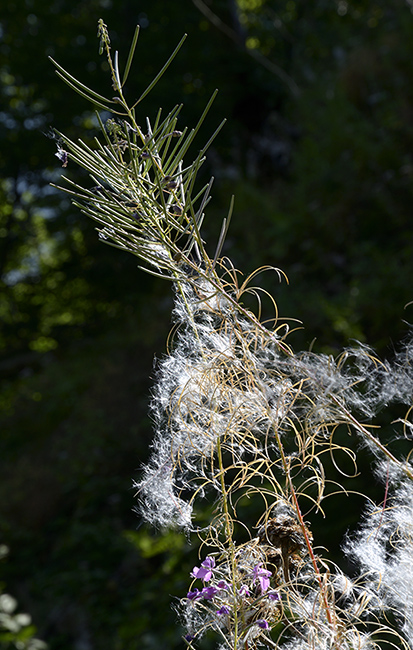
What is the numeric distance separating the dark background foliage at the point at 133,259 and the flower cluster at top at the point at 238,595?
1794 millimetres

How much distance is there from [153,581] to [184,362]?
2.76 meters

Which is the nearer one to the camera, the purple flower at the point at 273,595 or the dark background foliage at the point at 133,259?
the purple flower at the point at 273,595

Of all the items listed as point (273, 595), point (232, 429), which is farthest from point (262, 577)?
point (232, 429)

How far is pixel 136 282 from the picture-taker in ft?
21.5

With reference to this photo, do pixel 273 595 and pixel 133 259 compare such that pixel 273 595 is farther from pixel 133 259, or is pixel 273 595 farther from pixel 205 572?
pixel 133 259

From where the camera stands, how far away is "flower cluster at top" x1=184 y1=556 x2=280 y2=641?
2.01 feet

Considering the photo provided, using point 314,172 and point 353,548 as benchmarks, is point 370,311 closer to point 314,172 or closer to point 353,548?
point 314,172

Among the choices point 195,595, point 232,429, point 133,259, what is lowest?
point 133,259

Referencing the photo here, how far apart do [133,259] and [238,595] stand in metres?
5.80

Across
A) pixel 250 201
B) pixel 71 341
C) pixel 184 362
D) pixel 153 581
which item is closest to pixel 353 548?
pixel 184 362

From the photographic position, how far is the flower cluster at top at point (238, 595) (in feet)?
2.01

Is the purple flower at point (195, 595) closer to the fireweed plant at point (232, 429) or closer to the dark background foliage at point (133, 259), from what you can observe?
the fireweed plant at point (232, 429)

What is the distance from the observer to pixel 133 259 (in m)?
6.28

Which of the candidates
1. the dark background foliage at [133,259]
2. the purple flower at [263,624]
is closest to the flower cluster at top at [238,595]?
the purple flower at [263,624]
